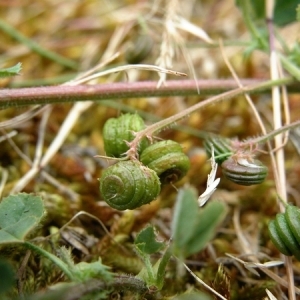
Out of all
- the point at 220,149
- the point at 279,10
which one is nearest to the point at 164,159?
the point at 220,149

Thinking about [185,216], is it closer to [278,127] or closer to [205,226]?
[205,226]

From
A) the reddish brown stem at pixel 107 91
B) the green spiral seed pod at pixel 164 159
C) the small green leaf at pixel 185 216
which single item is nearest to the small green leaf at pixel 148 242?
the green spiral seed pod at pixel 164 159

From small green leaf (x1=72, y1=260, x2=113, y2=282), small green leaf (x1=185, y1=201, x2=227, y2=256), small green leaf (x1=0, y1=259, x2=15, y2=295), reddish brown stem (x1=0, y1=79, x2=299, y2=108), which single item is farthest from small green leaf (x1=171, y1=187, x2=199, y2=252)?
reddish brown stem (x1=0, y1=79, x2=299, y2=108)

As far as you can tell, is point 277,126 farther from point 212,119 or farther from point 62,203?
point 62,203

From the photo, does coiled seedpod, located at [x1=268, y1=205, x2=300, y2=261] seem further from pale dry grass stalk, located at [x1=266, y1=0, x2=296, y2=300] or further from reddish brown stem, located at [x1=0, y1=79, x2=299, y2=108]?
reddish brown stem, located at [x1=0, y1=79, x2=299, y2=108]

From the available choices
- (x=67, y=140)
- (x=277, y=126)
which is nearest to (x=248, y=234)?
(x=277, y=126)

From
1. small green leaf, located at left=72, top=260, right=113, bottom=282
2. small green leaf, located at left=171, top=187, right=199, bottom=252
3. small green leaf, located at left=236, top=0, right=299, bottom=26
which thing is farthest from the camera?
small green leaf, located at left=236, top=0, right=299, bottom=26

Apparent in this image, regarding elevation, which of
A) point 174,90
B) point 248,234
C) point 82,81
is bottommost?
point 248,234
